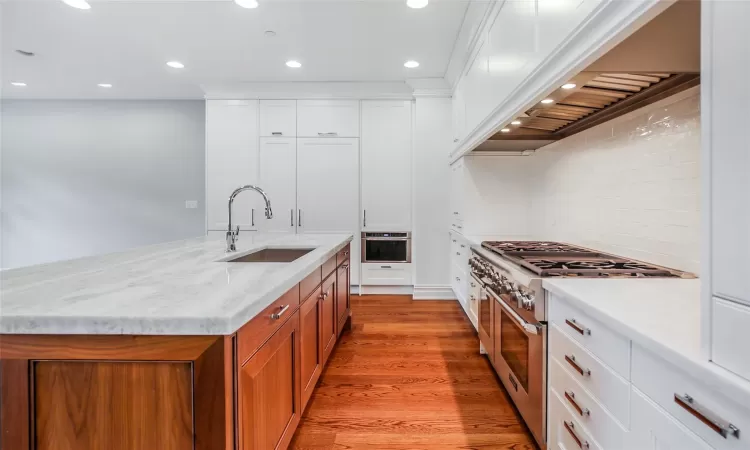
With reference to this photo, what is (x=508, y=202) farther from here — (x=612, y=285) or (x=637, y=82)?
(x=612, y=285)

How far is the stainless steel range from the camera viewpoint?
1391mm

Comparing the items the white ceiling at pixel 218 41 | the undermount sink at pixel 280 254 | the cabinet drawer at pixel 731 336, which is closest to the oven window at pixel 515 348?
the cabinet drawer at pixel 731 336

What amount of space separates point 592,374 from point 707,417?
0.42 m

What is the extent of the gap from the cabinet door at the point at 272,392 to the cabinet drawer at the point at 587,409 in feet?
3.35

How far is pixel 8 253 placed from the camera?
5.02 metres

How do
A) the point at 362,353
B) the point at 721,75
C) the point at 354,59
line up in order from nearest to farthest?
the point at 721,75 < the point at 362,353 < the point at 354,59

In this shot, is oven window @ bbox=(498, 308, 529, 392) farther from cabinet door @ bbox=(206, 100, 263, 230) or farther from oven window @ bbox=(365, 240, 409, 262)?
cabinet door @ bbox=(206, 100, 263, 230)

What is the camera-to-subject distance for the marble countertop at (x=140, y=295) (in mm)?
845

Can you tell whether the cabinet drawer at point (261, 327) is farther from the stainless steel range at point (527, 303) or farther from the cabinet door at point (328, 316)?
the stainless steel range at point (527, 303)

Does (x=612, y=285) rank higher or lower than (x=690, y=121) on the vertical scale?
lower

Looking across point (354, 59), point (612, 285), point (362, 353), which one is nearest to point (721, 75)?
point (612, 285)

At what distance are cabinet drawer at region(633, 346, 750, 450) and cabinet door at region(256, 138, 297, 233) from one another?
12.7 ft

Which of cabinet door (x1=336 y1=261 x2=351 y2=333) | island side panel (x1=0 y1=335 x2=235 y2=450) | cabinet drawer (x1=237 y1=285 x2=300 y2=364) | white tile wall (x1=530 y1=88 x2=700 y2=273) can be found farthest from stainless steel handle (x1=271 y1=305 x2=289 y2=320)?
white tile wall (x1=530 y1=88 x2=700 y2=273)

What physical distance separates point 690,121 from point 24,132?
7.26 meters
